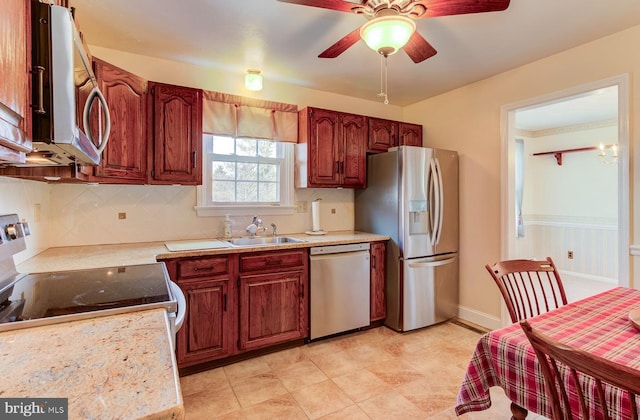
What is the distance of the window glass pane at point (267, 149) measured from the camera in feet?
10.7

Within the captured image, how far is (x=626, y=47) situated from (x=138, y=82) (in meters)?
3.54

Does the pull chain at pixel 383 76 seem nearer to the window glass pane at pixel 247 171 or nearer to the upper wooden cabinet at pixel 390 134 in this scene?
the upper wooden cabinet at pixel 390 134

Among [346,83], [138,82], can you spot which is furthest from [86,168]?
[346,83]

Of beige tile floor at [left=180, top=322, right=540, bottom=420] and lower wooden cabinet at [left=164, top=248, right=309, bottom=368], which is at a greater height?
lower wooden cabinet at [left=164, top=248, right=309, bottom=368]

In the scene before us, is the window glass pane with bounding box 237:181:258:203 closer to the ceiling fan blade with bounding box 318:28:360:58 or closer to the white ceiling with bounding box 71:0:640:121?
the white ceiling with bounding box 71:0:640:121

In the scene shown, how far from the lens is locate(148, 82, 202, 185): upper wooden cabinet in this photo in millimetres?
2414

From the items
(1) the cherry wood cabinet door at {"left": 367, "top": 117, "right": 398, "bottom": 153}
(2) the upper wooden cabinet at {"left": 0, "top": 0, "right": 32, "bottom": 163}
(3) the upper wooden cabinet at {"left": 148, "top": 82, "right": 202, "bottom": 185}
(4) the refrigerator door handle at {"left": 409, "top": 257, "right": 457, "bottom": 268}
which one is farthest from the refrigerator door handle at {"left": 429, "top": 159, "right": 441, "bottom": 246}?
(2) the upper wooden cabinet at {"left": 0, "top": 0, "right": 32, "bottom": 163}

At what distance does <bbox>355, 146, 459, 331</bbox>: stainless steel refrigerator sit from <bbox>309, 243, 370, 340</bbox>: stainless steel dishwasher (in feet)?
1.07

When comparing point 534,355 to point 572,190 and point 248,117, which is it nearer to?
point 248,117

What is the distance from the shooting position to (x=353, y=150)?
10.9 ft

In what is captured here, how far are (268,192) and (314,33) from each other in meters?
1.57

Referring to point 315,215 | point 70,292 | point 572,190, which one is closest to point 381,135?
point 315,215

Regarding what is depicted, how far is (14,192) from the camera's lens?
1735 millimetres

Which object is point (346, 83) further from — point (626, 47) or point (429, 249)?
point (626, 47)
